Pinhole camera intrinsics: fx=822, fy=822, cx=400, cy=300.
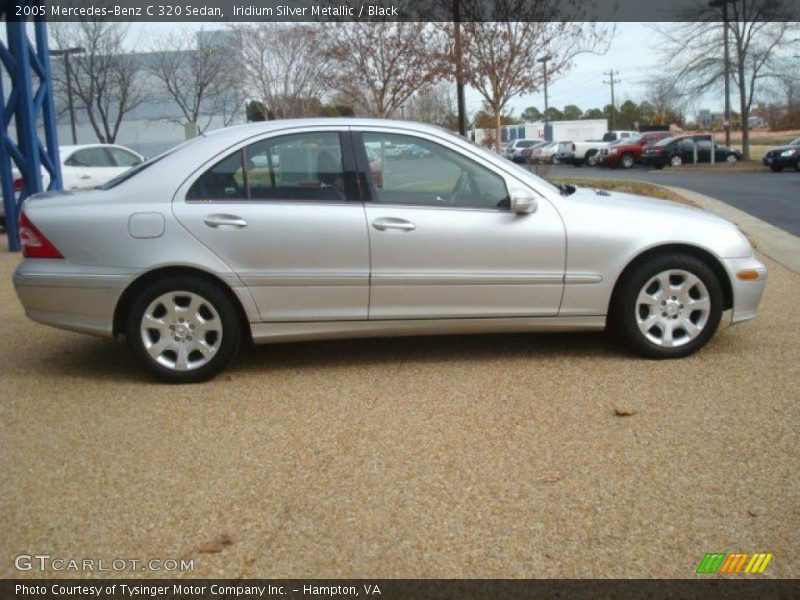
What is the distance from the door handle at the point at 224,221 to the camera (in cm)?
491

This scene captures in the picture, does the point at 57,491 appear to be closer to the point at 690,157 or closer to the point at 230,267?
the point at 230,267

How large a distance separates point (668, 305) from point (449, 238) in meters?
1.46

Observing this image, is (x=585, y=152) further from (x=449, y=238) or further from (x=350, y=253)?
(x=350, y=253)

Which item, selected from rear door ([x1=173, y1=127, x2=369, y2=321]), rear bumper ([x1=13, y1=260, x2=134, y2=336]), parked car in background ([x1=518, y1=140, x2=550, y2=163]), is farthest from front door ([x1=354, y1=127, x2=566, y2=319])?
parked car in background ([x1=518, y1=140, x2=550, y2=163])

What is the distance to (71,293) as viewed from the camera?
4.97m

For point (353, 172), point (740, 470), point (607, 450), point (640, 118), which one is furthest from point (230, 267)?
point (640, 118)

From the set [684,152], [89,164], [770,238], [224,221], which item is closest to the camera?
[224,221]

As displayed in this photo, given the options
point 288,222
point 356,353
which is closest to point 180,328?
point 288,222

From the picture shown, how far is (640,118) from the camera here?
9594 centimetres

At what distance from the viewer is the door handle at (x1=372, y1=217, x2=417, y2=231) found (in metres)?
4.98

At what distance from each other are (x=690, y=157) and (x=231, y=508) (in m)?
36.6

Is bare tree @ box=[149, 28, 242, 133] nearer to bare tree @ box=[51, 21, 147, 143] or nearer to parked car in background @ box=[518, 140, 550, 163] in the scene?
bare tree @ box=[51, 21, 147, 143]

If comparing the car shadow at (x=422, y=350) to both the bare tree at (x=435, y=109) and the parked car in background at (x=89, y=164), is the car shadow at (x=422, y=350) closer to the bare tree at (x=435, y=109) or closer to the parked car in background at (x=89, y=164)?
the parked car in background at (x=89, y=164)

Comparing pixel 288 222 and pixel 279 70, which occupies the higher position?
pixel 279 70
